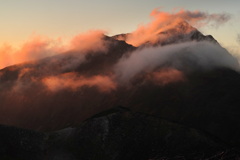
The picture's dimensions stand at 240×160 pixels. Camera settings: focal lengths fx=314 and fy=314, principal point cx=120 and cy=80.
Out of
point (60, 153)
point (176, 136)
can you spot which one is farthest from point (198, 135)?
point (60, 153)

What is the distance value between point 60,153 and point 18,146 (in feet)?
85.2

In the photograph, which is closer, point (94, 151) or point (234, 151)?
point (234, 151)

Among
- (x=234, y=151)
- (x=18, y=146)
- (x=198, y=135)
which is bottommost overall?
(x=234, y=151)

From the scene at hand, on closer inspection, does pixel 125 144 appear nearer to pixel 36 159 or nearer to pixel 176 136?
pixel 176 136

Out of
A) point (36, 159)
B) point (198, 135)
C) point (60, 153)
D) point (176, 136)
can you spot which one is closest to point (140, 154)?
point (176, 136)

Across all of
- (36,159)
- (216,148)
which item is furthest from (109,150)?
(216,148)

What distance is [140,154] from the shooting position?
187875 mm

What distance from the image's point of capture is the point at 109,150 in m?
198

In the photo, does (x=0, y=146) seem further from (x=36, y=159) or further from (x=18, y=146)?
(x=36, y=159)

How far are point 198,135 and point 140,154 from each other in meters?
38.2

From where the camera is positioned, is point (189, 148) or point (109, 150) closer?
point (189, 148)

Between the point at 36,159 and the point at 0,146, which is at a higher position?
the point at 0,146

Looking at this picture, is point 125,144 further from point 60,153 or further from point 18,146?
point 18,146

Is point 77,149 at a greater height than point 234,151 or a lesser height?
greater
